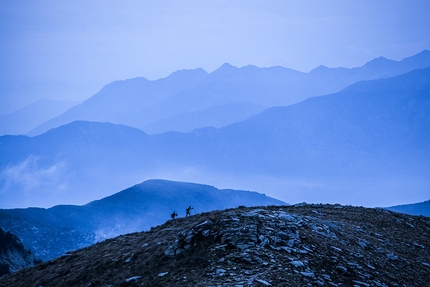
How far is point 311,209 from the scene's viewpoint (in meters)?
25.3

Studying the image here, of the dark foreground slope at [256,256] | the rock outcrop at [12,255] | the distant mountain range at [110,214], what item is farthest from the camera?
the distant mountain range at [110,214]

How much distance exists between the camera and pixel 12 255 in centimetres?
6481

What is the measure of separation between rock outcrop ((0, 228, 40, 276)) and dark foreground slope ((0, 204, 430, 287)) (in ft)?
146

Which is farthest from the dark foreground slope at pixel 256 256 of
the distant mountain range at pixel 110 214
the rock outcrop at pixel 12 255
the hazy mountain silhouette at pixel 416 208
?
the hazy mountain silhouette at pixel 416 208

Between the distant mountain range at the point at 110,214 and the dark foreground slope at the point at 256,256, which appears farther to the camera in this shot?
the distant mountain range at the point at 110,214

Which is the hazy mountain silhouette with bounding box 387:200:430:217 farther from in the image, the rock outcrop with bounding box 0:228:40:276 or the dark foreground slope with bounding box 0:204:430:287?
the dark foreground slope with bounding box 0:204:430:287

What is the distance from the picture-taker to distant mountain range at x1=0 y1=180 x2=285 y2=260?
310 feet

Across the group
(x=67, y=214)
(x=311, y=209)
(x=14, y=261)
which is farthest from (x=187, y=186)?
(x=311, y=209)

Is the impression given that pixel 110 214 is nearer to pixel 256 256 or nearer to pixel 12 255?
pixel 12 255

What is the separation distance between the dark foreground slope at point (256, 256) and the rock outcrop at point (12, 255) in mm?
44426

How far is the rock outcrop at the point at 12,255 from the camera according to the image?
61.9 metres

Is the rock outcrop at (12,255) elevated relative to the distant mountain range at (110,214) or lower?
lower

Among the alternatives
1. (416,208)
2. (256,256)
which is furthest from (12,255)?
(416,208)

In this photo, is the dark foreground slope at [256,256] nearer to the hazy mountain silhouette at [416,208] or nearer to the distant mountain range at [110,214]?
the distant mountain range at [110,214]
